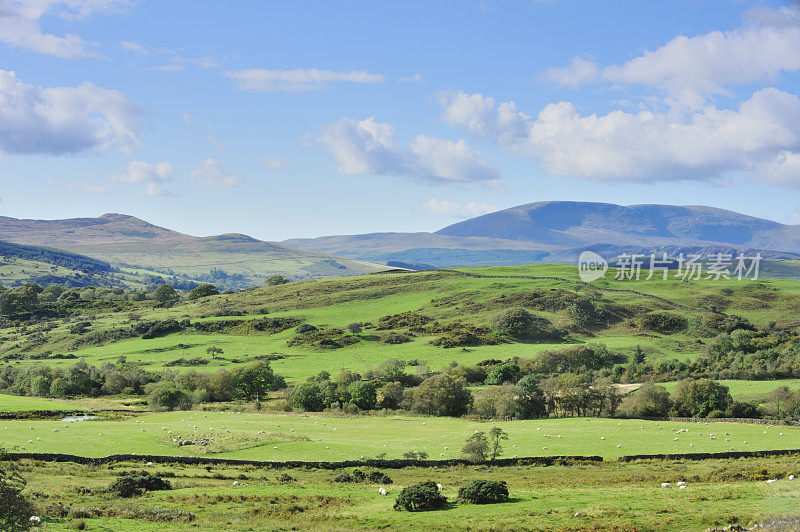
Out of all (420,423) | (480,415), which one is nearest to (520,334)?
(480,415)

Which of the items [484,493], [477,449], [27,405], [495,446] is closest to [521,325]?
[495,446]

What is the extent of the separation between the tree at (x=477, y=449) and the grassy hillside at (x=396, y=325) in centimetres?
5599

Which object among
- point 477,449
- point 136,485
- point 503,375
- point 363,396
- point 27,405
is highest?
point 477,449

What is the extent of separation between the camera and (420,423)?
65.1m

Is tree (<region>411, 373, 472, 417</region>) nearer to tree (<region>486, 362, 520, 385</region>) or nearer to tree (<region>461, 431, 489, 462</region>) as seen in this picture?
tree (<region>486, 362, 520, 385</region>)

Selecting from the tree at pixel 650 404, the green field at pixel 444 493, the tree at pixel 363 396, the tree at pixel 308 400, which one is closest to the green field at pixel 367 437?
the green field at pixel 444 493

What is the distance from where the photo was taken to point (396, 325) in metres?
143

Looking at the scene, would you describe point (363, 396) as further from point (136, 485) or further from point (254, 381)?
point (136, 485)

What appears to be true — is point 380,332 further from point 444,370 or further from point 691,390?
point 691,390

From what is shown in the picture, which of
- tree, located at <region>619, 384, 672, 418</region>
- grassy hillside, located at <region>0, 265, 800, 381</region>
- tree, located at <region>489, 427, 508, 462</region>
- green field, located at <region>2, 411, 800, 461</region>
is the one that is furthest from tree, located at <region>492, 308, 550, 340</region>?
tree, located at <region>489, 427, 508, 462</region>

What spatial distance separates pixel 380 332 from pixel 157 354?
46.9 m

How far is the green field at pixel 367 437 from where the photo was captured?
4988cm

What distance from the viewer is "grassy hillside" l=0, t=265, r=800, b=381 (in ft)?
387

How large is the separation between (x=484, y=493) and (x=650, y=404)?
139 feet
